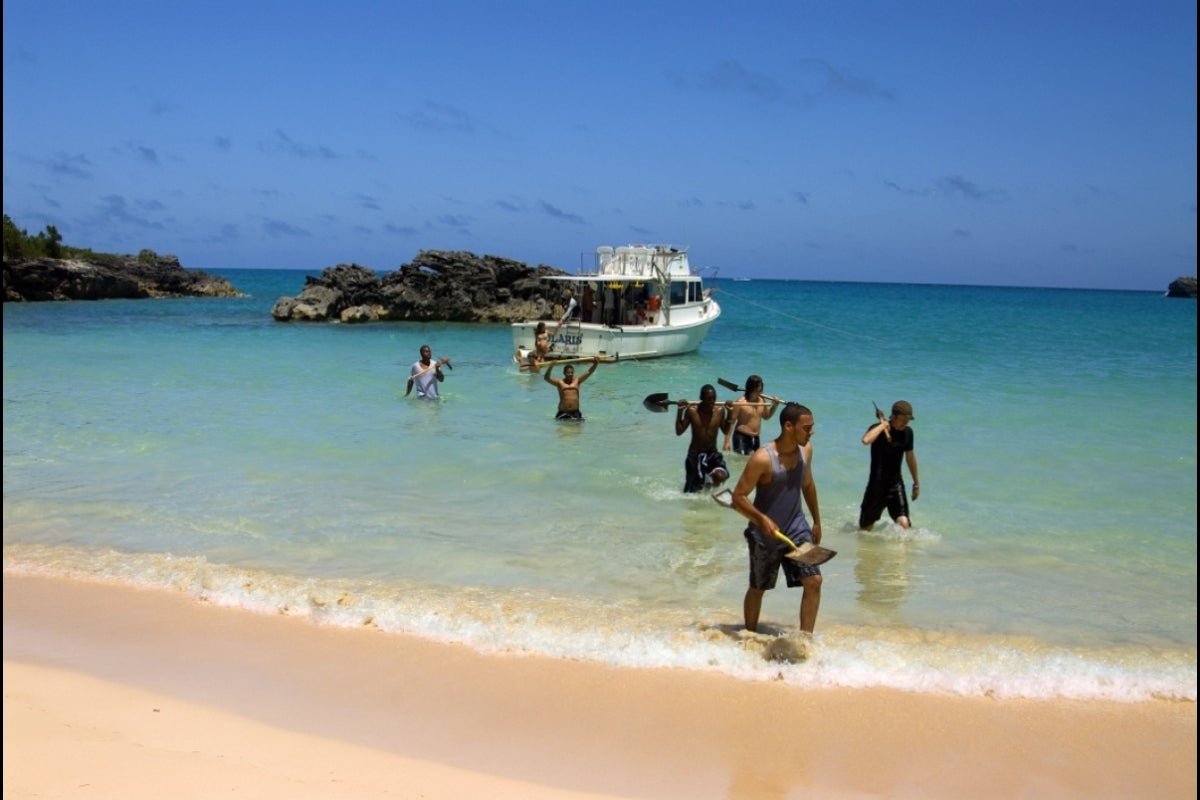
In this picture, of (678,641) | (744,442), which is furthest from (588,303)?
(678,641)

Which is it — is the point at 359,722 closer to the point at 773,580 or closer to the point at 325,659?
the point at 325,659

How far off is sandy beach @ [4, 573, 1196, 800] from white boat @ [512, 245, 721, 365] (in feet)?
56.0

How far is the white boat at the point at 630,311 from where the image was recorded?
22.8 meters

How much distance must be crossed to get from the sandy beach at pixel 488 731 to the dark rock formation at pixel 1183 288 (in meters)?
109

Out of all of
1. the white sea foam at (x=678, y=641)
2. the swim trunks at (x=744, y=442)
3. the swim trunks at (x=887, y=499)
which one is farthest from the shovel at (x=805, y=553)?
the swim trunks at (x=744, y=442)

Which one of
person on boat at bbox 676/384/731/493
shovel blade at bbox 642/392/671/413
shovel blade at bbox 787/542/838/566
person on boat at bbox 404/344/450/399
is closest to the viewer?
shovel blade at bbox 787/542/838/566

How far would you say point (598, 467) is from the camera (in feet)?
37.2

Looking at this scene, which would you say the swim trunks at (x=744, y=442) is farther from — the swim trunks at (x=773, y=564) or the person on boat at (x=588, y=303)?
the person on boat at (x=588, y=303)

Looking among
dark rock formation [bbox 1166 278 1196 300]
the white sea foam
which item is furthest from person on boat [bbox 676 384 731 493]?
→ dark rock formation [bbox 1166 278 1196 300]

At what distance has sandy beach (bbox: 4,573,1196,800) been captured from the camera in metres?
4.16

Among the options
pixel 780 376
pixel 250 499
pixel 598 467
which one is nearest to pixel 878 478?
pixel 598 467

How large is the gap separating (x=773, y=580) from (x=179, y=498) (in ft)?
21.2

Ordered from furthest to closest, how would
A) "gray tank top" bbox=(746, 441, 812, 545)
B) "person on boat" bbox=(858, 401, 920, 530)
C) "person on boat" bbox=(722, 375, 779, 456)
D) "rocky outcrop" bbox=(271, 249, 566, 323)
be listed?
"rocky outcrop" bbox=(271, 249, 566, 323) < "person on boat" bbox=(722, 375, 779, 456) < "person on boat" bbox=(858, 401, 920, 530) < "gray tank top" bbox=(746, 441, 812, 545)

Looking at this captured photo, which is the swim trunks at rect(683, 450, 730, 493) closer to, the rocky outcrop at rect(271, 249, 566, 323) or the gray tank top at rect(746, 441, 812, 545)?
the gray tank top at rect(746, 441, 812, 545)
